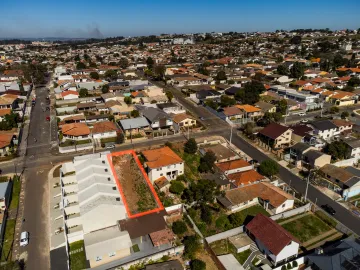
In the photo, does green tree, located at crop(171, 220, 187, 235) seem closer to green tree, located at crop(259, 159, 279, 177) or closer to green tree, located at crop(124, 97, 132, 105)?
green tree, located at crop(259, 159, 279, 177)

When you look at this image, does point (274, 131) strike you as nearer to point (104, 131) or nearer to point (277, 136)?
point (277, 136)

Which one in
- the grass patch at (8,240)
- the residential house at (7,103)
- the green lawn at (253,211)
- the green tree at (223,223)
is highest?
the residential house at (7,103)

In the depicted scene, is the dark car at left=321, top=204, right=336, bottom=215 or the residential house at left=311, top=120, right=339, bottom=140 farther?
the residential house at left=311, top=120, right=339, bottom=140

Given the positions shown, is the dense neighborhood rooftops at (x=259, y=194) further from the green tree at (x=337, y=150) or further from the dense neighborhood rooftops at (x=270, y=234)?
the green tree at (x=337, y=150)

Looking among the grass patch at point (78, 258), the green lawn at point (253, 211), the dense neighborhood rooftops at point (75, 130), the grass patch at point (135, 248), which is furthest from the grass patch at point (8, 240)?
the green lawn at point (253, 211)

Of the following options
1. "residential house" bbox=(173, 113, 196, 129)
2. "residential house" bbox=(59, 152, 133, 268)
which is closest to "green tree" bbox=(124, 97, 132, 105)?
"residential house" bbox=(173, 113, 196, 129)

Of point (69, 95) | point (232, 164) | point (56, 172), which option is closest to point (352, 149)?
point (232, 164)

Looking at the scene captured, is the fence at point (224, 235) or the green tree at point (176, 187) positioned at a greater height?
the green tree at point (176, 187)
